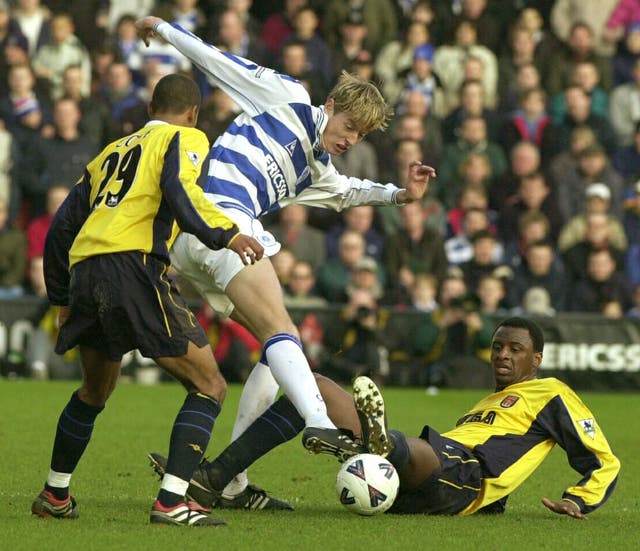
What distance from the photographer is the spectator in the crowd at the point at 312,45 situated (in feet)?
56.6

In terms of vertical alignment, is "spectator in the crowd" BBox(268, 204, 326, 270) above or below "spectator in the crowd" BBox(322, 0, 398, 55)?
below

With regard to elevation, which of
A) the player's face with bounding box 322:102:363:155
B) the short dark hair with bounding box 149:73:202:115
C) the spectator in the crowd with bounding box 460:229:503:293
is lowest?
the spectator in the crowd with bounding box 460:229:503:293

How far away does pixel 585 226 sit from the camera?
53.9ft

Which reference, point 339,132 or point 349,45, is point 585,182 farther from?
point 339,132

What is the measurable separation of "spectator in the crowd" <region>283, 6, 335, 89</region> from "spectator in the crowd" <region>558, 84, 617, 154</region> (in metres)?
2.97

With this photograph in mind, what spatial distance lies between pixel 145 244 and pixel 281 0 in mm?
13639

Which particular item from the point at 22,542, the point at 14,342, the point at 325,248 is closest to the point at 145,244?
the point at 22,542

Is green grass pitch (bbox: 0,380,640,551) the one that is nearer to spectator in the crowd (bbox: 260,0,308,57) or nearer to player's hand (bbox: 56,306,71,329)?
player's hand (bbox: 56,306,71,329)

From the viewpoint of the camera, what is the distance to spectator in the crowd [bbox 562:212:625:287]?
16.0 meters

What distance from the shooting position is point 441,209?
654 inches

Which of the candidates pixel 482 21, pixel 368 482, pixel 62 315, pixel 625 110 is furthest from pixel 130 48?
pixel 368 482

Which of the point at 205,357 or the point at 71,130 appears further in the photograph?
the point at 71,130

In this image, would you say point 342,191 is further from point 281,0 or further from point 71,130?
point 281,0

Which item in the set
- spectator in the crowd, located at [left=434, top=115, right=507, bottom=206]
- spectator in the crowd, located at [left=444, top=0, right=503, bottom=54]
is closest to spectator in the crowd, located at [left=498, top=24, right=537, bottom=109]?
spectator in the crowd, located at [left=444, top=0, right=503, bottom=54]
